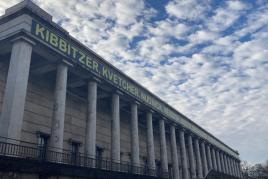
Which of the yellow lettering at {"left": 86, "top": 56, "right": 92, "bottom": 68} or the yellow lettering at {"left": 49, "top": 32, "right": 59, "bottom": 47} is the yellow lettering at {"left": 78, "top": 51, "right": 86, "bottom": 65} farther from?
the yellow lettering at {"left": 49, "top": 32, "right": 59, "bottom": 47}

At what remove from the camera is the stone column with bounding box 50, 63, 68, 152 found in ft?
70.5

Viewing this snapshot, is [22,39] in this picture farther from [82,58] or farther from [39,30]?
[82,58]

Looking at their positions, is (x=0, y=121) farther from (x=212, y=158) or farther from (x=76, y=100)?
(x=212, y=158)

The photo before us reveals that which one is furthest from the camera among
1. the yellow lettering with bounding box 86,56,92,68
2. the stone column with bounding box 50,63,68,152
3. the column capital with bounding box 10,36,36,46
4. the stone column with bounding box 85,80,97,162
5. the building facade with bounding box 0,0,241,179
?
the yellow lettering with bounding box 86,56,92,68

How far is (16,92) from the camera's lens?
18828 mm

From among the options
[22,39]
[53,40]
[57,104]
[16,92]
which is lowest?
[16,92]

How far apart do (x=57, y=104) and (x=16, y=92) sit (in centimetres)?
444

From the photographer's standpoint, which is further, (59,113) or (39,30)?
(59,113)

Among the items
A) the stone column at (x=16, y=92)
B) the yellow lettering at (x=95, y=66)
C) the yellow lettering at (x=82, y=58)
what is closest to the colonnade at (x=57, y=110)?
the stone column at (x=16, y=92)

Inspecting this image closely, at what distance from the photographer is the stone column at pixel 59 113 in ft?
70.5

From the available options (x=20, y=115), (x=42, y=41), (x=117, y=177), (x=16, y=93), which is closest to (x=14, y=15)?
(x=42, y=41)

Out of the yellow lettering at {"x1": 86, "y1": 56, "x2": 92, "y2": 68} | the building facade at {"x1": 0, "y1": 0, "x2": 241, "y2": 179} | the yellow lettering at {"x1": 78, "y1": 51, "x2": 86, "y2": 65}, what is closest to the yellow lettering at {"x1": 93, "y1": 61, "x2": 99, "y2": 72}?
the building facade at {"x1": 0, "y1": 0, "x2": 241, "y2": 179}

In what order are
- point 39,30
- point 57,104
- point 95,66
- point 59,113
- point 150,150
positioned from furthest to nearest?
point 150,150 < point 95,66 < point 57,104 < point 59,113 < point 39,30

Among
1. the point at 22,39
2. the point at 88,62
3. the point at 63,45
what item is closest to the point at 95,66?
the point at 88,62
